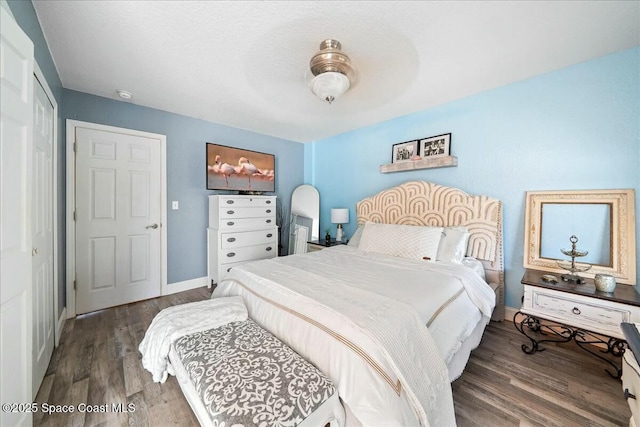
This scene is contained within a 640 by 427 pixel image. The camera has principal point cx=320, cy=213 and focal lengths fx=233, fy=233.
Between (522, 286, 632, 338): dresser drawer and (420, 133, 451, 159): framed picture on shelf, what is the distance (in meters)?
1.64

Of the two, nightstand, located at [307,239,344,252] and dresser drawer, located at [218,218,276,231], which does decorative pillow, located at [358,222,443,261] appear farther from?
dresser drawer, located at [218,218,276,231]

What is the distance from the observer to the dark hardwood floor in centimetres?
129

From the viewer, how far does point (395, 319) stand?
1.18 metres

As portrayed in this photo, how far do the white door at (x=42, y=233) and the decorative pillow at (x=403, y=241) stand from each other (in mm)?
2650

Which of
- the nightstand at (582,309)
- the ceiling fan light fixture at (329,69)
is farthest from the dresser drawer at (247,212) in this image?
the nightstand at (582,309)

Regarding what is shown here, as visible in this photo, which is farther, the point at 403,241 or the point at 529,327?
the point at 403,241

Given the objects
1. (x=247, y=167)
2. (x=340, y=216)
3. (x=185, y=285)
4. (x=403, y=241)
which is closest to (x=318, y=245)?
(x=340, y=216)

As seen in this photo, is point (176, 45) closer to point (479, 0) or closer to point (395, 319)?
point (479, 0)

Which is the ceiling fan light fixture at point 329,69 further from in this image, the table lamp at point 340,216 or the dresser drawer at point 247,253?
the dresser drawer at point 247,253

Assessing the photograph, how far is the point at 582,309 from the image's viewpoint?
1.65 meters

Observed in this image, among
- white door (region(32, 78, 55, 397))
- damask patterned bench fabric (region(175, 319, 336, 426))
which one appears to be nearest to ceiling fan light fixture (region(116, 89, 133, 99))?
white door (region(32, 78, 55, 397))

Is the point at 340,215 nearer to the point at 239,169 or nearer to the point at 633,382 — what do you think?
the point at 239,169

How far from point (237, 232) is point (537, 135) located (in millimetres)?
3565

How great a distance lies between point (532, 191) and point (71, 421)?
150 inches
